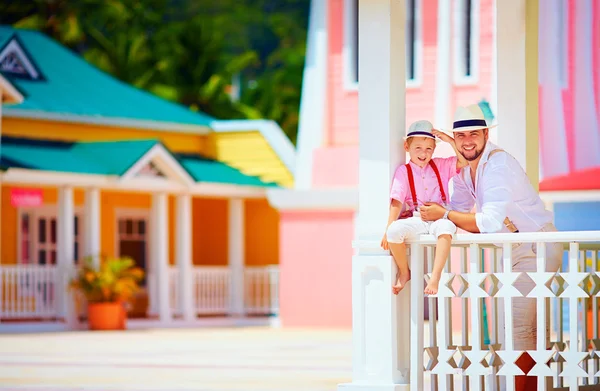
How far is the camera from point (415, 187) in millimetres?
8914

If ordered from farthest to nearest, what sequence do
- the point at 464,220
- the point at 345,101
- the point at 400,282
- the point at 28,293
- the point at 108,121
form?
the point at 108,121 < the point at 345,101 < the point at 28,293 < the point at 400,282 < the point at 464,220

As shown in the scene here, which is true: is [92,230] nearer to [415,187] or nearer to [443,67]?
[443,67]

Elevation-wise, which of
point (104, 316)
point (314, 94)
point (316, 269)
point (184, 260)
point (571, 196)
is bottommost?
point (104, 316)

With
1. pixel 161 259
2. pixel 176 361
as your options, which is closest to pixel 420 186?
pixel 176 361

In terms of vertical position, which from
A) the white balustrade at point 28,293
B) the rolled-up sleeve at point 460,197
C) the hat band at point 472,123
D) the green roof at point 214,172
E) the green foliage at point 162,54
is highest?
the green foliage at point 162,54

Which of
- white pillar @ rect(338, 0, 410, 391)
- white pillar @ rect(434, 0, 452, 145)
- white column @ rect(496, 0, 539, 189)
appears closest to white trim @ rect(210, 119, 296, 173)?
white pillar @ rect(434, 0, 452, 145)

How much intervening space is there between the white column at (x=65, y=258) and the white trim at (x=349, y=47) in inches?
216

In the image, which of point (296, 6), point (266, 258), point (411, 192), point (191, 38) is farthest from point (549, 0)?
point (296, 6)

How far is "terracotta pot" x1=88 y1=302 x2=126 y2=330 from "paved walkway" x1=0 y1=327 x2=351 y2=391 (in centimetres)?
133

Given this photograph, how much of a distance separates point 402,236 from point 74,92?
19.8 m

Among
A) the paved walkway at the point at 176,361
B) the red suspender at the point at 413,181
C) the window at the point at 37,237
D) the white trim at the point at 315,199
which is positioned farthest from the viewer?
the window at the point at 37,237

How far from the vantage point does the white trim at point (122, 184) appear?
2358 cm

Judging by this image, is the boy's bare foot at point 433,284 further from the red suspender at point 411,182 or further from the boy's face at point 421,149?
the boy's face at point 421,149

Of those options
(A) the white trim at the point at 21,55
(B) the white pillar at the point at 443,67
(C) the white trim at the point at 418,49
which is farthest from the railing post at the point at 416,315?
(A) the white trim at the point at 21,55
